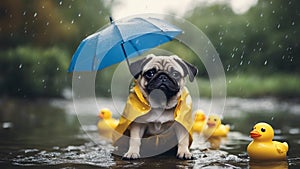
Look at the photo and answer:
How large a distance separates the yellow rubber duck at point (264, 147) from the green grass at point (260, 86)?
13.1m

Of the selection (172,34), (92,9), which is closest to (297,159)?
(172,34)

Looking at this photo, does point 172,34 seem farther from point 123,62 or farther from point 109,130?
point 109,130

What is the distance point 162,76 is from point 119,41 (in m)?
0.53

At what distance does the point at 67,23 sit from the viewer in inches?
737

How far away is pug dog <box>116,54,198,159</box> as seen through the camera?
4.41 meters

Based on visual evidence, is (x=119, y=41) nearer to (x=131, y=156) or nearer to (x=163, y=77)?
(x=163, y=77)

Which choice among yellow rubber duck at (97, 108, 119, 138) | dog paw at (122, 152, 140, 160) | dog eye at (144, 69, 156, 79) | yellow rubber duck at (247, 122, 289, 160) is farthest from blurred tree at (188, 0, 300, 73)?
dog paw at (122, 152, 140, 160)

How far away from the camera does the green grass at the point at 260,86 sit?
17.8 m

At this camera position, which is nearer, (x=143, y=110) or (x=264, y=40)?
(x=143, y=110)

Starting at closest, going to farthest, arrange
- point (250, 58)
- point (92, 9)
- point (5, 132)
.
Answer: point (5, 132), point (92, 9), point (250, 58)

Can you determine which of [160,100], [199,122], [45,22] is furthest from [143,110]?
[45,22]

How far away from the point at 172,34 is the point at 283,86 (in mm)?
14104

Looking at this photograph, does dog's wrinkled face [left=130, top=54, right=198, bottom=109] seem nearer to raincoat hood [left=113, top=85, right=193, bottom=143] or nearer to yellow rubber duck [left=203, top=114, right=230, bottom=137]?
raincoat hood [left=113, top=85, right=193, bottom=143]

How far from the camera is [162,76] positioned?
4.41 metres
